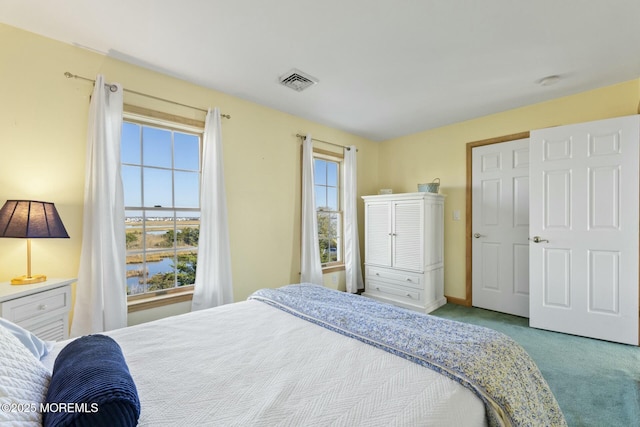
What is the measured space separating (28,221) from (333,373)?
6.59ft

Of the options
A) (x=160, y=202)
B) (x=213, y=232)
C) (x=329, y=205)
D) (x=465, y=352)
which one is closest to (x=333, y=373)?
(x=465, y=352)

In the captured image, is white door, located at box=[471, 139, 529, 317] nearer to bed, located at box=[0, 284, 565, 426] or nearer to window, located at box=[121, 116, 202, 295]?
bed, located at box=[0, 284, 565, 426]

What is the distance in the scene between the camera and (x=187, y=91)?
2.67m

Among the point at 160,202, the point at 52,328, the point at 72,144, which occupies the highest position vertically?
the point at 72,144

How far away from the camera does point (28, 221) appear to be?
1.69 meters

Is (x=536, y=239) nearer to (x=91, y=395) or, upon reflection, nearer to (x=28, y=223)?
(x=91, y=395)

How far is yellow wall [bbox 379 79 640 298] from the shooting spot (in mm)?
2781

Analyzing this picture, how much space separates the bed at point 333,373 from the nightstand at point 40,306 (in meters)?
0.57

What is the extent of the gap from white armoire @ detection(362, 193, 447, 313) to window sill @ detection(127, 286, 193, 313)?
2.43 m

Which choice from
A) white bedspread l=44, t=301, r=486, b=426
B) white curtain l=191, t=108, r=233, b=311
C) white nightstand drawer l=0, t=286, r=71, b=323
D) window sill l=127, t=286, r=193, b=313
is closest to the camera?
white bedspread l=44, t=301, r=486, b=426

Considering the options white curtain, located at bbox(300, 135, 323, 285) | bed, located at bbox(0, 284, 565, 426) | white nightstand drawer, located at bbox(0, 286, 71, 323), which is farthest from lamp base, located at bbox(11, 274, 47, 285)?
white curtain, located at bbox(300, 135, 323, 285)

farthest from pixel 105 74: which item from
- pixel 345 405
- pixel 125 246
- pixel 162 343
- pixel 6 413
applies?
pixel 345 405

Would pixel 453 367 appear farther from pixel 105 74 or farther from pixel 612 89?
pixel 612 89

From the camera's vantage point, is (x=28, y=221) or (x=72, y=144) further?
(x=72, y=144)
